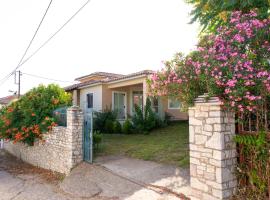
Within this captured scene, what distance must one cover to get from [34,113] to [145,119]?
5889mm

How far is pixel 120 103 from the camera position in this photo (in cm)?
1795

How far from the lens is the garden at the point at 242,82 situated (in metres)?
4.30

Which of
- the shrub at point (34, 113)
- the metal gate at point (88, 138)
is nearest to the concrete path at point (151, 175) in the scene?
the metal gate at point (88, 138)

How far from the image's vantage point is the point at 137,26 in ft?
29.7

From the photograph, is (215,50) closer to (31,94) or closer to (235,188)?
(235,188)

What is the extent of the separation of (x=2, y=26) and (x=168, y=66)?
8.78 m

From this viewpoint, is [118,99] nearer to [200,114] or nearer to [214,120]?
[200,114]

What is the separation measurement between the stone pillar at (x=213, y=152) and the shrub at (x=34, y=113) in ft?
23.2

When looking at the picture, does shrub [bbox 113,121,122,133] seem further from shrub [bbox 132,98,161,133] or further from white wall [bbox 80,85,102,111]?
white wall [bbox 80,85,102,111]

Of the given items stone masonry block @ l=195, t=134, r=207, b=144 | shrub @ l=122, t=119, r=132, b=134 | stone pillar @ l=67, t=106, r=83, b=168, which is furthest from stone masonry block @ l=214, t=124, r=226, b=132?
shrub @ l=122, t=119, r=132, b=134

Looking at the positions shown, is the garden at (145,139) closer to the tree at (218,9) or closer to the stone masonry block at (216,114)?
the stone masonry block at (216,114)

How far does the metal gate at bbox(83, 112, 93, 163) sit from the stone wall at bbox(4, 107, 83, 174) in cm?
15

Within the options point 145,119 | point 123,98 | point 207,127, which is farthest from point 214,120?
point 123,98

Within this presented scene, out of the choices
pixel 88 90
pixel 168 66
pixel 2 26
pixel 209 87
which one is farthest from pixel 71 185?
pixel 88 90
